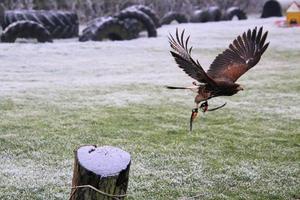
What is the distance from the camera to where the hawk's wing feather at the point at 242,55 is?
10.3 ft

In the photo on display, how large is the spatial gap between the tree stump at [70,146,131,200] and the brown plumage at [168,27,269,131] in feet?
2.87

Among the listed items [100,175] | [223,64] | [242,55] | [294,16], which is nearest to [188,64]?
[223,64]

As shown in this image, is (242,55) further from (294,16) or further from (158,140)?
(294,16)

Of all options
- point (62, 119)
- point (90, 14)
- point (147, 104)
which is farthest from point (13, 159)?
point (90, 14)

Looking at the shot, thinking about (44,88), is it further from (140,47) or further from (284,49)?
(284,49)

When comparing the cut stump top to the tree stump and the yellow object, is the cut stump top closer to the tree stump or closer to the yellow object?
the tree stump

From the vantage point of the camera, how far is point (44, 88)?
9953mm

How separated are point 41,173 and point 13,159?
21.8 inches

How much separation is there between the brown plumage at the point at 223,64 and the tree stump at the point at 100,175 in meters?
0.88

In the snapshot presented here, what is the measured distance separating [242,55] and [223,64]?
14 cm

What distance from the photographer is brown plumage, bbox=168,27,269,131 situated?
2760 mm

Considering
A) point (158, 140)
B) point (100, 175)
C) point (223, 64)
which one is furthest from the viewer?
point (158, 140)

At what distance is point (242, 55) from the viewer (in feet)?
10.8

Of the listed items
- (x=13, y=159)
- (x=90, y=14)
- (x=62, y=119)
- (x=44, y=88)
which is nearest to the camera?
(x=13, y=159)
